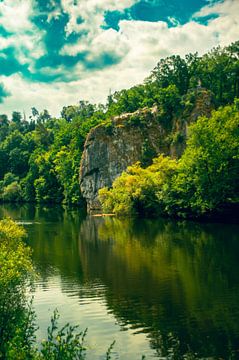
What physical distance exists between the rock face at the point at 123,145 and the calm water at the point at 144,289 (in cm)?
4727

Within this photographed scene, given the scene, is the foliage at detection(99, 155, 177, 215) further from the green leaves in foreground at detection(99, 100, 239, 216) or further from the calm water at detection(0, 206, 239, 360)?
the calm water at detection(0, 206, 239, 360)

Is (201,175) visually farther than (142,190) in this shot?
No

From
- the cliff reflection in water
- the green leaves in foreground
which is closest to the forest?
the green leaves in foreground

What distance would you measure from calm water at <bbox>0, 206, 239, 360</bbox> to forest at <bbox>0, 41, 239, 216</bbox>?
1494 centimetres

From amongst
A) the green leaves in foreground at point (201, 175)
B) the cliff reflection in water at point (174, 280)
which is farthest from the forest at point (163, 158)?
the cliff reflection in water at point (174, 280)

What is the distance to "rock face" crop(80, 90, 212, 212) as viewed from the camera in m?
96.2

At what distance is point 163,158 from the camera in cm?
8394

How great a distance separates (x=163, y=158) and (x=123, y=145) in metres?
18.0

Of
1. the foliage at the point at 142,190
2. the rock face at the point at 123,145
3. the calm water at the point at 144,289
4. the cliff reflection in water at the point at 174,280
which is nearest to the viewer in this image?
the calm water at the point at 144,289

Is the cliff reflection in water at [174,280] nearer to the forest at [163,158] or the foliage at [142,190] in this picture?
the forest at [163,158]

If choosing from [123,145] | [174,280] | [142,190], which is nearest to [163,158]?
[142,190]

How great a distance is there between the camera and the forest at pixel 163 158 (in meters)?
63.2

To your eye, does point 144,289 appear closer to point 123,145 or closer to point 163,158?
point 163,158

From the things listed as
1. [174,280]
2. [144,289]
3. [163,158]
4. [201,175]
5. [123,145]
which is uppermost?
[123,145]
